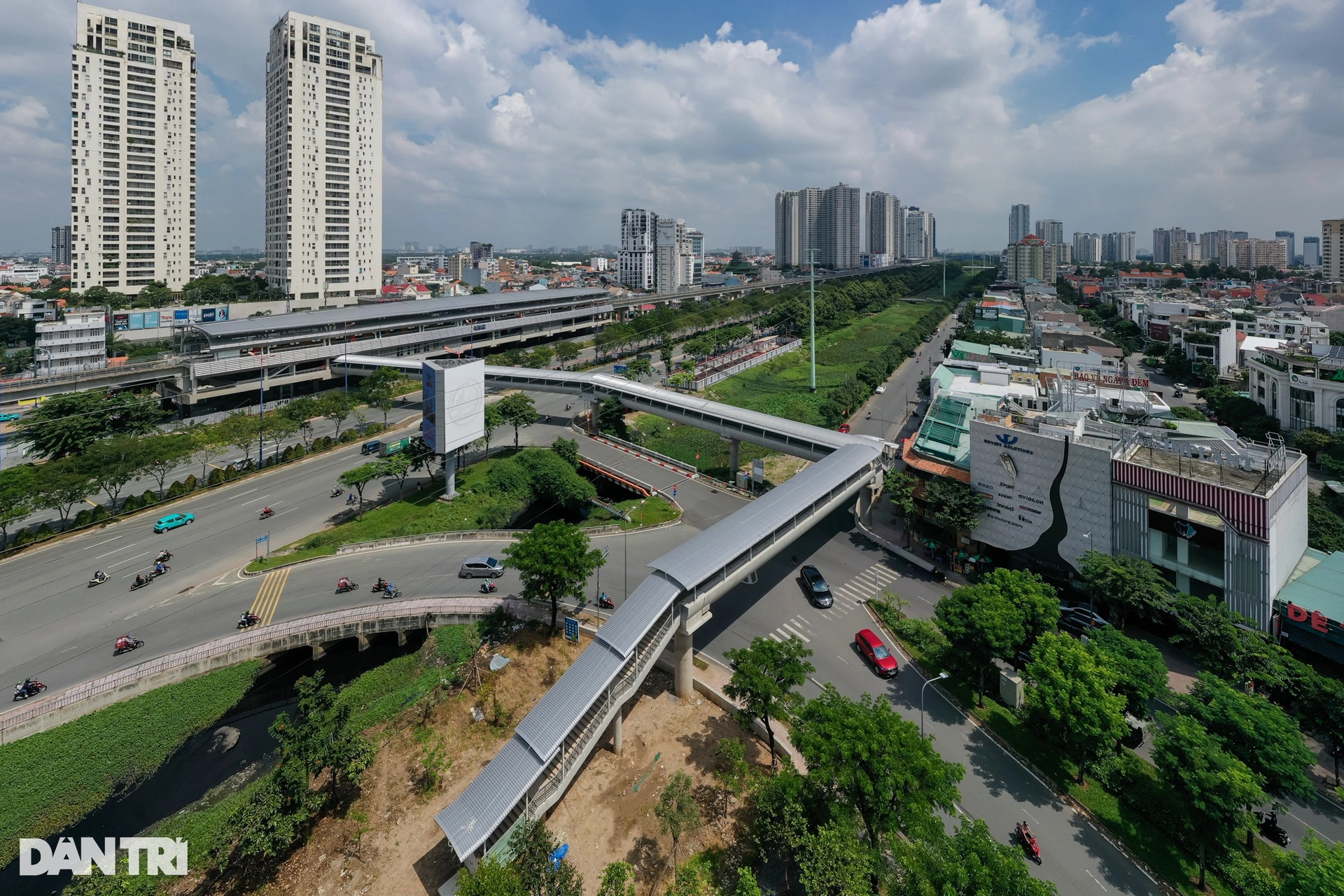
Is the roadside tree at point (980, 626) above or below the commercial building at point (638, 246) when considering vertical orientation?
below

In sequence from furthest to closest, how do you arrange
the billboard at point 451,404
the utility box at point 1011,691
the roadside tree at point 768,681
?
the billboard at point 451,404 → the utility box at point 1011,691 → the roadside tree at point 768,681

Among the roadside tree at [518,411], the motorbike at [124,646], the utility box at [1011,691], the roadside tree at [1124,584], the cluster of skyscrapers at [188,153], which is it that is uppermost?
the cluster of skyscrapers at [188,153]

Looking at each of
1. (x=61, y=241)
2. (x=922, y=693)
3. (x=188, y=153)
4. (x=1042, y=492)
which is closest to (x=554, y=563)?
(x=922, y=693)

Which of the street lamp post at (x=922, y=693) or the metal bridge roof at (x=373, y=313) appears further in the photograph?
the metal bridge roof at (x=373, y=313)

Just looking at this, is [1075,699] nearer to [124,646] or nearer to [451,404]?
[124,646]

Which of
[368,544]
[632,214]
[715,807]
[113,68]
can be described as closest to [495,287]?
[632,214]

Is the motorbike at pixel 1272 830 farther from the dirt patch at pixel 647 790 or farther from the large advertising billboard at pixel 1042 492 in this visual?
the dirt patch at pixel 647 790

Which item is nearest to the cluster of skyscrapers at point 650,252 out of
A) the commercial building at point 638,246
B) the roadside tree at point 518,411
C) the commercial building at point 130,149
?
the commercial building at point 638,246

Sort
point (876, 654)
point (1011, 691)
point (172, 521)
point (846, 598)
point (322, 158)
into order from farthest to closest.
Answer: 1. point (322, 158)
2. point (172, 521)
3. point (846, 598)
4. point (876, 654)
5. point (1011, 691)
